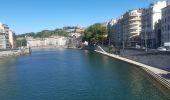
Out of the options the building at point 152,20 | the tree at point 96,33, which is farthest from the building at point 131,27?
the tree at point 96,33

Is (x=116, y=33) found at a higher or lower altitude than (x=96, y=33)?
lower

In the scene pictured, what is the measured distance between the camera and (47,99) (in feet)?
118

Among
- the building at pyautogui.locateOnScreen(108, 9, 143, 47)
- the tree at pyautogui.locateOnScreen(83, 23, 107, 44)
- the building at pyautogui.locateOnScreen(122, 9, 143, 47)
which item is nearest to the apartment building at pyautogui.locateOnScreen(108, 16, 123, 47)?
the building at pyautogui.locateOnScreen(108, 9, 143, 47)

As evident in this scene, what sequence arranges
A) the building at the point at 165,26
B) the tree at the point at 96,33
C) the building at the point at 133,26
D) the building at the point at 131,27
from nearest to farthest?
1. the building at the point at 165,26
2. the building at the point at 133,26
3. the building at the point at 131,27
4. the tree at the point at 96,33

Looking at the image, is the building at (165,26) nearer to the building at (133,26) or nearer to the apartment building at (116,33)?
the building at (133,26)

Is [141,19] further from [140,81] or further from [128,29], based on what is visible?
[140,81]

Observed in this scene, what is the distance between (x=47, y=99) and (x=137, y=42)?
77.8 m

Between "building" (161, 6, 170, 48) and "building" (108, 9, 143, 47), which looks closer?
"building" (161, 6, 170, 48)

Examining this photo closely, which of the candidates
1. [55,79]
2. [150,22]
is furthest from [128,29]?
[55,79]

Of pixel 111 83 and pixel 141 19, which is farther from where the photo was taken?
pixel 141 19

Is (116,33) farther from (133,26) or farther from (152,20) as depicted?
(152,20)

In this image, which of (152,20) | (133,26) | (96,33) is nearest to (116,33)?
(96,33)

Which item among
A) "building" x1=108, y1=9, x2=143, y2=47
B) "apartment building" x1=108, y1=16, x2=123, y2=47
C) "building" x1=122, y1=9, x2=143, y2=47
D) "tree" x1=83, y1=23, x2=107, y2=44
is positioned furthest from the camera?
"tree" x1=83, y1=23, x2=107, y2=44

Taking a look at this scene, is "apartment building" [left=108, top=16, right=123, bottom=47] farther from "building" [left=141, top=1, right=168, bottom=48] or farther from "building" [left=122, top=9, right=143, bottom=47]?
"building" [left=141, top=1, right=168, bottom=48]
